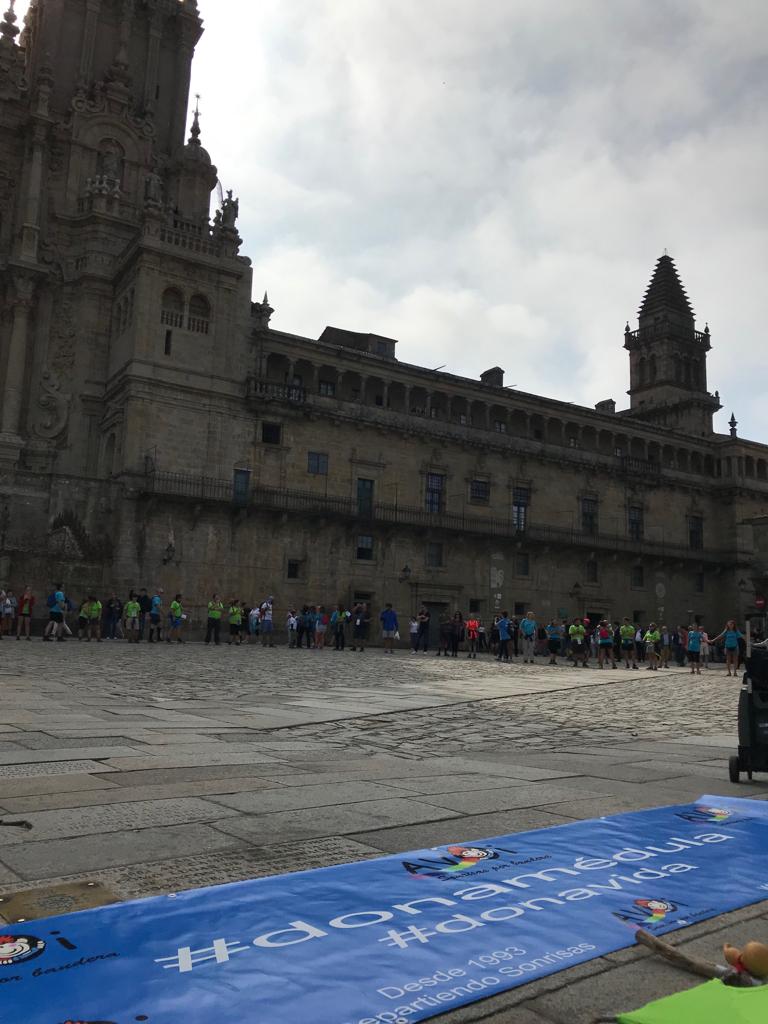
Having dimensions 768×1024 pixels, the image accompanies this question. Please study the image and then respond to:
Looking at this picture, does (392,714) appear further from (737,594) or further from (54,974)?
(737,594)

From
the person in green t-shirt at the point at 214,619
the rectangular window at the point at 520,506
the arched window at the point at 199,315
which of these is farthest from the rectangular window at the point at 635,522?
the person in green t-shirt at the point at 214,619

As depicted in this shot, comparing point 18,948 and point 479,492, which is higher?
point 479,492

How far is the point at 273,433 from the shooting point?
3603 cm

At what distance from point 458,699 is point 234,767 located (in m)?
7.16

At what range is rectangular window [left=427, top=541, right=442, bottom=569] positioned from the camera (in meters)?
39.3

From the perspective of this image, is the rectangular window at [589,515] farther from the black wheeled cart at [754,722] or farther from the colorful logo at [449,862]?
the colorful logo at [449,862]

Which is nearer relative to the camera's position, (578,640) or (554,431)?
(578,640)

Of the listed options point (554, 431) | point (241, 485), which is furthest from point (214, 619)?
point (554, 431)

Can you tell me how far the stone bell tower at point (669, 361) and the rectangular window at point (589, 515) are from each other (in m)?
14.7

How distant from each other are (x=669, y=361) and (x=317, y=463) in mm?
32931

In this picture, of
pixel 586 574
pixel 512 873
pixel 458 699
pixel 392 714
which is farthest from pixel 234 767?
pixel 586 574

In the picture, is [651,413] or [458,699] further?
[651,413]

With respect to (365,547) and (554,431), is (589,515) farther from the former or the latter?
(365,547)

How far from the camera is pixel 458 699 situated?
1276 cm
